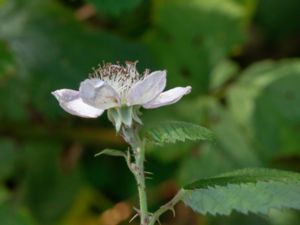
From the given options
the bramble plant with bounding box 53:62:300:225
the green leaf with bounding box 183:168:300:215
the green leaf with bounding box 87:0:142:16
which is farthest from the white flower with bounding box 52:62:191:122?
the green leaf with bounding box 87:0:142:16

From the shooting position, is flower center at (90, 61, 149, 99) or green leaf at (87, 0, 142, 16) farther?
green leaf at (87, 0, 142, 16)

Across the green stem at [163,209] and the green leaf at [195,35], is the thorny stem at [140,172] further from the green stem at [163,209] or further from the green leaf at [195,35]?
the green leaf at [195,35]

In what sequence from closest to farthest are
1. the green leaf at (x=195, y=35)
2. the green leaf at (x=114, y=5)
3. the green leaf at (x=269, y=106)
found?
the green leaf at (x=114, y=5)
the green leaf at (x=269, y=106)
the green leaf at (x=195, y=35)

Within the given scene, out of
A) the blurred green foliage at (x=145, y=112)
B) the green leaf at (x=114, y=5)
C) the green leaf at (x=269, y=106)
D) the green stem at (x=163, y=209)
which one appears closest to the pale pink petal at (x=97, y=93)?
the green stem at (x=163, y=209)

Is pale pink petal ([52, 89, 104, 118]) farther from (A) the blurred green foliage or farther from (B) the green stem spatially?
(A) the blurred green foliage

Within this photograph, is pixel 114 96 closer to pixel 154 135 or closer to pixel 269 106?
pixel 154 135

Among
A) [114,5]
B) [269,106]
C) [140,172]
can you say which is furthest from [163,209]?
[269,106]

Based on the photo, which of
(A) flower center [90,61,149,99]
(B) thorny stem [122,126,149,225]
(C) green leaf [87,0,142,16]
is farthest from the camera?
(C) green leaf [87,0,142,16]
